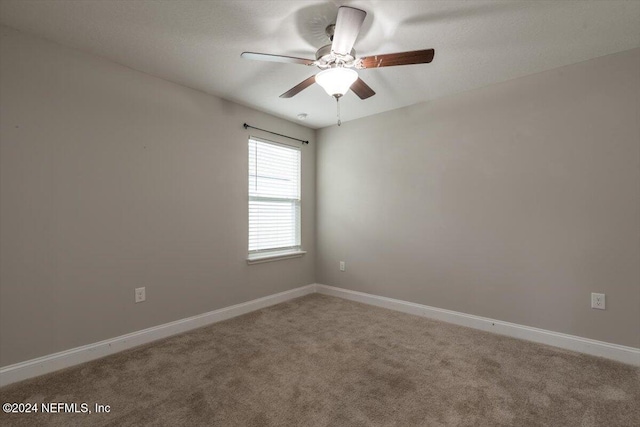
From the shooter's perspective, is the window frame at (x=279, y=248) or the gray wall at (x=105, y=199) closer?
the gray wall at (x=105, y=199)

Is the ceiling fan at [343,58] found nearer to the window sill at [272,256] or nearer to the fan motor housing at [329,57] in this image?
the fan motor housing at [329,57]

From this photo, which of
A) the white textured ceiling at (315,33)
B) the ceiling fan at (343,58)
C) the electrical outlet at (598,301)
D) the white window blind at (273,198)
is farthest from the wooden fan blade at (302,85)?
the electrical outlet at (598,301)

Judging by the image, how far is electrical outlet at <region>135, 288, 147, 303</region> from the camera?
8.46 feet

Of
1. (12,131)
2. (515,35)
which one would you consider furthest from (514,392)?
(12,131)

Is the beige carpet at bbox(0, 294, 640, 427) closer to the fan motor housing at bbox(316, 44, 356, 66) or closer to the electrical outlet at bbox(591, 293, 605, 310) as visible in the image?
the electrical outlet at bbox(591, 293, 605, 310)

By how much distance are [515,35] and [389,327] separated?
2.59 metres

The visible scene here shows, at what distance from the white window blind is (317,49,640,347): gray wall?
0.75m

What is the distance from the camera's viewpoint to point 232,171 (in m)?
3.30

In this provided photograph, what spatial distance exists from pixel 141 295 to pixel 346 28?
2578 millimetres

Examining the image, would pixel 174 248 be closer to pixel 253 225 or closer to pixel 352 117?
pixel 253 225

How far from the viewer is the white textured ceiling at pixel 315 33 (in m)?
1.81

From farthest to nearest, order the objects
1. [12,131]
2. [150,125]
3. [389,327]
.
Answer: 1. [389,327]
2. [150,125]
3. [12,131]

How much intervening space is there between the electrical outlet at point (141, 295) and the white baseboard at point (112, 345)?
0.88 feet

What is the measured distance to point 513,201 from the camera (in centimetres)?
276
